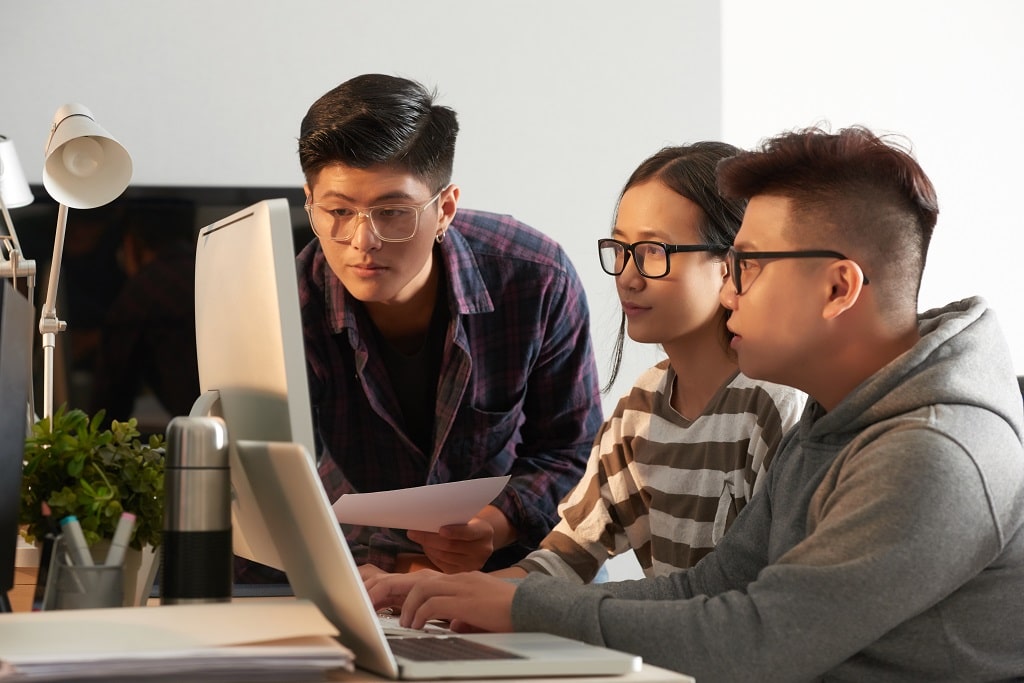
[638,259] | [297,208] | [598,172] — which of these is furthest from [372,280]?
[598,172]

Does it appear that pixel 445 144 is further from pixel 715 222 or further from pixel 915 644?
pixel 915 644

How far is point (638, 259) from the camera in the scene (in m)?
1.57

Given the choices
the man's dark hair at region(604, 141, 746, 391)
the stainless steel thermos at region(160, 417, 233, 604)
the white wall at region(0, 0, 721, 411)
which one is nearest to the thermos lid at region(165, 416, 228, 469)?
the stainless steel thermos at region(160, 417, 233, 604)

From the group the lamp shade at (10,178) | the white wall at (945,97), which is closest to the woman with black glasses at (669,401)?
the lamp shade at (10,178)

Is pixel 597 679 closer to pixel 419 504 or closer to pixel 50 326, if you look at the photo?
pixel 419 504

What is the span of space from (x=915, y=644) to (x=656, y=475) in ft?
1.90

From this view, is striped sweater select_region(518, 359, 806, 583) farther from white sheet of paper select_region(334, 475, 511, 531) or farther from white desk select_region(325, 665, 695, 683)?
white desk select_region(325, 665, 695, 683)

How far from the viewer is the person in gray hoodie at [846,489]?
93cm

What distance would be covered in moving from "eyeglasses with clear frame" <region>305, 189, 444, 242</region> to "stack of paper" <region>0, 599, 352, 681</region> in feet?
3.60

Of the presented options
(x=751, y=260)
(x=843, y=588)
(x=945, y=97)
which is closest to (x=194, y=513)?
(x=843, y=588)

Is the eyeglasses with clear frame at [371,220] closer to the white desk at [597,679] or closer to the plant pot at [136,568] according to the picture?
the plant pot at [136,568]

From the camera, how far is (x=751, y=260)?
1210 millimetres

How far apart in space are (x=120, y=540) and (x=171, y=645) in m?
0.25

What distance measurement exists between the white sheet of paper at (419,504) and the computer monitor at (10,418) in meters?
0.47
